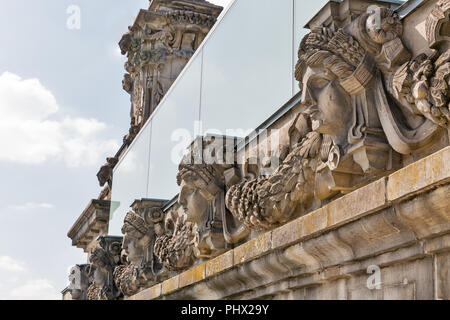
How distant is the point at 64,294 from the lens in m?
22.7

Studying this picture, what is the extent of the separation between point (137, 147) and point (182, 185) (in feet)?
13.7

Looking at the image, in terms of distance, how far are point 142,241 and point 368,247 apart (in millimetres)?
6224

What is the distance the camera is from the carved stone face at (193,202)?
8102mm

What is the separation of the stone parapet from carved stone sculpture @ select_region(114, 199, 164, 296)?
12.0ft

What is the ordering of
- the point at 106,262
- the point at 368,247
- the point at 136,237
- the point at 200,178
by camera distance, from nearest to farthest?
the point at 368,247 < the point at 200,178 < the point at 136,237 < the point at 106,262

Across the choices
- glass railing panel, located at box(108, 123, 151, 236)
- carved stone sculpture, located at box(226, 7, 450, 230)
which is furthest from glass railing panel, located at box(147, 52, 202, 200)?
carved stone sculpture, located at box(226, 7, 450, 230)

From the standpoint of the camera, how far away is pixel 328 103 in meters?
5.29

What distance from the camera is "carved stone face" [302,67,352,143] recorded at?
17.3 feet

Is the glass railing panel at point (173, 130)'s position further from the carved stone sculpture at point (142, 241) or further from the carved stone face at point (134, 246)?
the carved stone face at point (134, 246)

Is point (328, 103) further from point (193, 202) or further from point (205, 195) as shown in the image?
point (193, 202)

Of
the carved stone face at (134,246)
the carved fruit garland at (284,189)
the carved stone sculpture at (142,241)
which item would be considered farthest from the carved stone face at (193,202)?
the carved stone face at (134,246)

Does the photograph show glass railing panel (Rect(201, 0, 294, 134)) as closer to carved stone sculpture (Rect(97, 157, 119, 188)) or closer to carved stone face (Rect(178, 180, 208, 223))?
carved stone face (Rect(178, 180, 208, 223))

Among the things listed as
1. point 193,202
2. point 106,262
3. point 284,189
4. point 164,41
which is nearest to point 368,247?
point 284,189

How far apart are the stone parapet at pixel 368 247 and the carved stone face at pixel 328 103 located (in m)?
0.50
